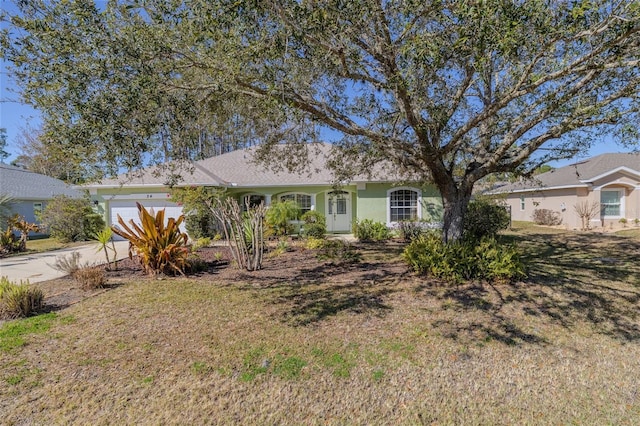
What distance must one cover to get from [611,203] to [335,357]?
869 inches

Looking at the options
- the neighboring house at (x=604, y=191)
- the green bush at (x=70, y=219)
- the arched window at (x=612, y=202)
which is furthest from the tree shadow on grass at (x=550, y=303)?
the green bush at (x=70, y=219)

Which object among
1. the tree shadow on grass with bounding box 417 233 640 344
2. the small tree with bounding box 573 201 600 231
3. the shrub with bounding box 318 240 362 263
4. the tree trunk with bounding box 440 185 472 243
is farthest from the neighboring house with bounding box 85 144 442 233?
the small tree with bounding box 573 201 600 231

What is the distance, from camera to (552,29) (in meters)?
3.98

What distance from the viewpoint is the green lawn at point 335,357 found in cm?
315

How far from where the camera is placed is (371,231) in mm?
14734

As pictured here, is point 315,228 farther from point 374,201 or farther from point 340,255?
point 340,255

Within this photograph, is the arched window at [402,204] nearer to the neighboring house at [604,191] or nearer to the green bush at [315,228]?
the green bush at [315,228]

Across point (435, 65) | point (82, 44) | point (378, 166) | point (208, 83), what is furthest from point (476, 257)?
point (378, 166)

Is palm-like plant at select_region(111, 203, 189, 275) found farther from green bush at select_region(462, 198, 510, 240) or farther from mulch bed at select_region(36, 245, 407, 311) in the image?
green bush at select_region(462, 198, 510, 240)

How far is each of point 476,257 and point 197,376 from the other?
5887mm

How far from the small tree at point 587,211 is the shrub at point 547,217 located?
2.24 meters

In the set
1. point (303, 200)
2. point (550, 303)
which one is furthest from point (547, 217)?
point (550, 303)

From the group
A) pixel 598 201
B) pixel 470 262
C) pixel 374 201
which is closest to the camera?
pixel 470 262

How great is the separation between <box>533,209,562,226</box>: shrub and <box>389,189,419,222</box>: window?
Result: 1144 cm
